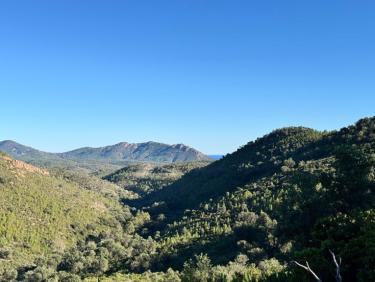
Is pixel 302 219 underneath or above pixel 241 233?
above

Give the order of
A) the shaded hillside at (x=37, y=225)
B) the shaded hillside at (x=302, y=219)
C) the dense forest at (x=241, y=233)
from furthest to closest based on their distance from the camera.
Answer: the shaded hillside at (x=37, y=225)
the dense forest at (x=241, y=233)
the shaded hillside at (x=302, y=219)

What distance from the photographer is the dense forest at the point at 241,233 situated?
49.6 meters

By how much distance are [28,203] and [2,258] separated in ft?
155

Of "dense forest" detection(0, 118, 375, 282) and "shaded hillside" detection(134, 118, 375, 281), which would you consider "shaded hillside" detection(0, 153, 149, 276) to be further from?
"shaded hillside" detection(134, 118, 375, 281)

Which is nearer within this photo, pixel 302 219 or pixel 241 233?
pixel 302 219

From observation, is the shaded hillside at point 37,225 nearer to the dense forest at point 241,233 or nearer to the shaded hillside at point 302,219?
the dense forest at point 241,233

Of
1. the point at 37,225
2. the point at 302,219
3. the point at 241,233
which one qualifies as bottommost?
the point at 37,225

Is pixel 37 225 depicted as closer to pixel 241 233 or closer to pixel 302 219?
pixel 241 233

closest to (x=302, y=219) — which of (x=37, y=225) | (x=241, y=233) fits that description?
(x=241, y=233)

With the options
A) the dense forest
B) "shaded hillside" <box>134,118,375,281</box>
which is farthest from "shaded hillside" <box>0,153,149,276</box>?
"shaded hillside" <box>134,118,375,281</box>

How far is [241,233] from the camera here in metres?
103

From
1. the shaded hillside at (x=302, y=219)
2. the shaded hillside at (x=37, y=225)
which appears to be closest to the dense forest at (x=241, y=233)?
the shaded hillside at (x=302, y=219)

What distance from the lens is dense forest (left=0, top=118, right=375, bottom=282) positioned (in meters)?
49.6

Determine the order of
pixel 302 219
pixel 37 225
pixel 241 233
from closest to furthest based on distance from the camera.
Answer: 1. pixel 302 219
2. pixel 241 233
3. pixel 37 225
